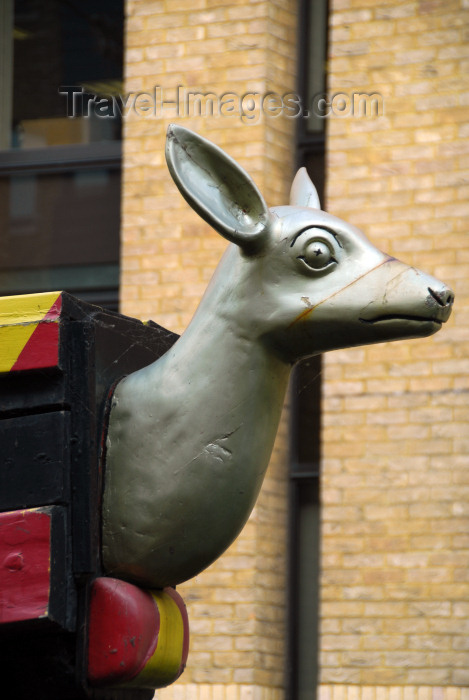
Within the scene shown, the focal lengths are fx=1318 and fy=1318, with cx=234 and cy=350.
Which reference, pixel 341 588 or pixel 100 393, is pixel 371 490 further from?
pixel 100 393

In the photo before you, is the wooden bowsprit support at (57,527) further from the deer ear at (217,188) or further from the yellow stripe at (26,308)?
the deer ear at (217,188)

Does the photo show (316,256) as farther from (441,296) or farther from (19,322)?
(19,322)

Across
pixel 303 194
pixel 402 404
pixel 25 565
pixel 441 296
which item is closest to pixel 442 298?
pixel 441 296

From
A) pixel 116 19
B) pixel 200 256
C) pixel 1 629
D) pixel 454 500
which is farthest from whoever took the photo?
pixel 116 19

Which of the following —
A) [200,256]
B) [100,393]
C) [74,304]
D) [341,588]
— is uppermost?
[200,256]

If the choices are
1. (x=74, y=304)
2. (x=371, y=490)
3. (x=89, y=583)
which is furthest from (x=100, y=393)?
(x=371, y=490)

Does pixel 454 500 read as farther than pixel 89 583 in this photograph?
Yes

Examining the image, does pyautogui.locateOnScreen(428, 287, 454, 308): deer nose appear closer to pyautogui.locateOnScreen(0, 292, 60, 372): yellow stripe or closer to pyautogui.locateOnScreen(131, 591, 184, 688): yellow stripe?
pyautogui.locateOnScreen(0, 292, 60, 372): yellow stripe

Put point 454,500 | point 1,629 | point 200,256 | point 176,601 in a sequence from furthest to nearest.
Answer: point 200,256 → point 454,500 → point 176,601 → point 1,629

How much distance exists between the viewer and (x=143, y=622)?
3.26 metres

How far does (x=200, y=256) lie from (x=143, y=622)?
405 cm

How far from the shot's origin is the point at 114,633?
126 inches

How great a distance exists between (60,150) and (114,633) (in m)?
5.33

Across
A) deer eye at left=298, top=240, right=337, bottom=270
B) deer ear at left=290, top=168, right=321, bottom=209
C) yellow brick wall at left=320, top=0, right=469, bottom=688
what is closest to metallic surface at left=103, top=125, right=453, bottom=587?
deer eye at left=298, top=240, right=337, bottom=270
